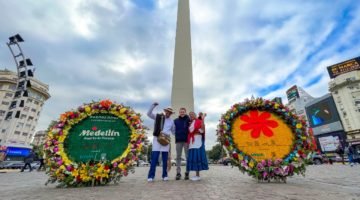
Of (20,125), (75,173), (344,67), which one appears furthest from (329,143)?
(20,125)

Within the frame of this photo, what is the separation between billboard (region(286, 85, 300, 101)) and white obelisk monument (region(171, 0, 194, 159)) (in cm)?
5271

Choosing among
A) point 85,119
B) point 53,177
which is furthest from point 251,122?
point 53,177

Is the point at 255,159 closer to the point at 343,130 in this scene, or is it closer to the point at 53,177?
the point at 53,177

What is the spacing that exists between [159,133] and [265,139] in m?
2.44

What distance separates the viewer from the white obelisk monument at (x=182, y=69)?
A: 65.6 feet

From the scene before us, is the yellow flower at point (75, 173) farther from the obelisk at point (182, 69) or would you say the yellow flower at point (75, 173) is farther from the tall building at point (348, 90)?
the tall building at point (348, 90)

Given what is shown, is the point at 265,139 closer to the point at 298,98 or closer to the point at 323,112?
the point at 323,112

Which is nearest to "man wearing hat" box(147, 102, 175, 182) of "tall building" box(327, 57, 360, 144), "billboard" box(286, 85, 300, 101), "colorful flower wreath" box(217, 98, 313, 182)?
"colorful flower wreath" box(217, 98, 313, 182)

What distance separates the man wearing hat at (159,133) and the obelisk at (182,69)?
46.0 feet

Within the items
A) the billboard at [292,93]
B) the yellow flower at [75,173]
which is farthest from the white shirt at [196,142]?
the billboard at [292,93]

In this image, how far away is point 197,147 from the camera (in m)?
5.09

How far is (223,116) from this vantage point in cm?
512

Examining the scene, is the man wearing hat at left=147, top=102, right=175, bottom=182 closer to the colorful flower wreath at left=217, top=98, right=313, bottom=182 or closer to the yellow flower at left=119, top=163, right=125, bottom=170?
the yellow flower at left=119, top=163, right=125, bottom=170

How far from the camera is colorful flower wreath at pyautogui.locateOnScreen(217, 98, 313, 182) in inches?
181
